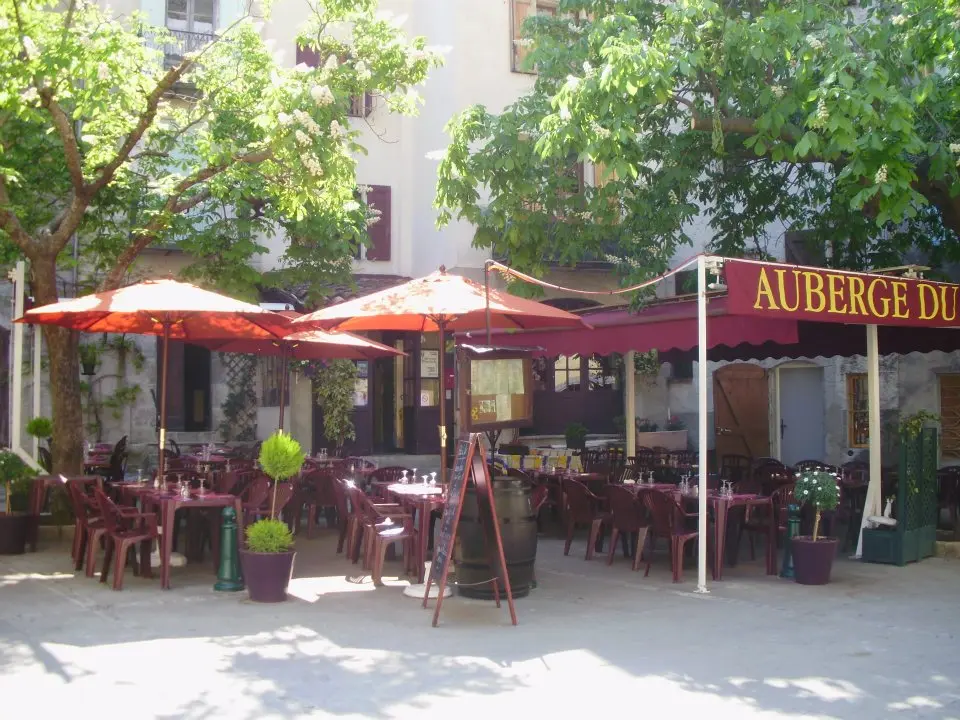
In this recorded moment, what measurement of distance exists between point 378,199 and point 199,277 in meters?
5.91

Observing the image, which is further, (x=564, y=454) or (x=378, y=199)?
(x=378, y=199)

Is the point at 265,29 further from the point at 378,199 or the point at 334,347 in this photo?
the point at 334,347

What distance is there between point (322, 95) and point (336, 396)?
9.14 metres

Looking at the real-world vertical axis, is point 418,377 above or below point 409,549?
above

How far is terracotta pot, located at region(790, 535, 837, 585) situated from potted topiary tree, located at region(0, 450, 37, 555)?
777 cm

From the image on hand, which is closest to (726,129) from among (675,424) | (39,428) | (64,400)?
(64,400)

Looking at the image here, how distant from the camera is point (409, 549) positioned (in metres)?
9.59

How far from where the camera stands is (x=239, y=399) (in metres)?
18.9

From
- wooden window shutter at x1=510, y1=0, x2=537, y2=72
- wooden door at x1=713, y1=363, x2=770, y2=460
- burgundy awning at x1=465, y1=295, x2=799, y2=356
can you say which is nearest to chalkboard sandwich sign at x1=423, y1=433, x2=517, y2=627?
burgundy awning at x1=465, y1=295, x2=799, y2=356

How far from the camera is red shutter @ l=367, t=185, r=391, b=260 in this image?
19.8 meters

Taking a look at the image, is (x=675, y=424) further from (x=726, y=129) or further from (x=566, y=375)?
(x=726, y=129)

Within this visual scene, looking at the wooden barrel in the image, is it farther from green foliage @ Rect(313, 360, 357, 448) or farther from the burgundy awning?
green foliage @ Rect(313, 360, 357, 448)

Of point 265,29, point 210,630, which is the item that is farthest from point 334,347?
point 265,29

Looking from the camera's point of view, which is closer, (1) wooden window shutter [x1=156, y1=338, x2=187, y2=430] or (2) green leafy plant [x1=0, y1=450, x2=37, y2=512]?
(2) green leafy plant [x1=0, y1=450, x2=37, y2=512]
